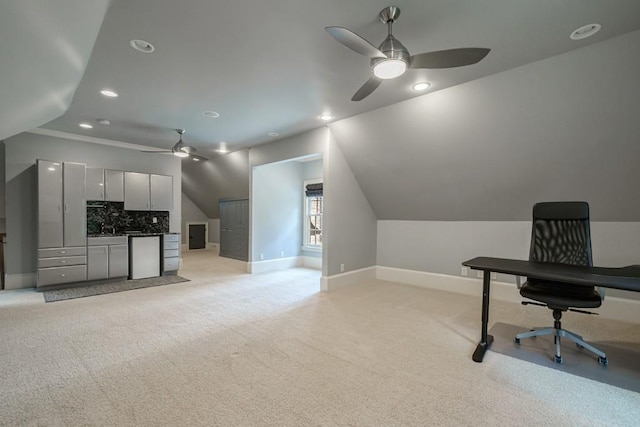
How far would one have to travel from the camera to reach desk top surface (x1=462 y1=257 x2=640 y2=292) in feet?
6.50

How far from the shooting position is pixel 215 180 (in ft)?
25.8

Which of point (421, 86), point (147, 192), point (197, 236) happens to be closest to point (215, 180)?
point (147, 192)

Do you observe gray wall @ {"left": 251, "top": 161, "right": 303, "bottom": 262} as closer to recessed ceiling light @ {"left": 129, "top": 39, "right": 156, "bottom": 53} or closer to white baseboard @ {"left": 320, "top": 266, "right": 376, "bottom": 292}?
white baseboard @ {"left": 320, "top": 266, "right": 376, "bottom": 292}

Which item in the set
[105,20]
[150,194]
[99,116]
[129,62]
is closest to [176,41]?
[105,20]

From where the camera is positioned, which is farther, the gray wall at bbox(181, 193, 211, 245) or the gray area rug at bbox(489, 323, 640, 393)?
Result: the gray wall at bbox(181, 193, 211, 245)

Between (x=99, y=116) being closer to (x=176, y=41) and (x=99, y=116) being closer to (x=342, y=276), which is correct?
(x=176, y=41)

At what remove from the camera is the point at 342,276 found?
187 inches

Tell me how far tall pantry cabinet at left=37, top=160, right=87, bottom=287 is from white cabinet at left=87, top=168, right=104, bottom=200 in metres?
0.12

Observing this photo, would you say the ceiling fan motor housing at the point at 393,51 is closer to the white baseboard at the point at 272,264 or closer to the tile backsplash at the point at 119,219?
the white baseboard at the point at 272,264

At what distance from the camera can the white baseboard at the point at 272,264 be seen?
596cm

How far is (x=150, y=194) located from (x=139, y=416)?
4892 millimetres

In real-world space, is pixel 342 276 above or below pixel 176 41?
below

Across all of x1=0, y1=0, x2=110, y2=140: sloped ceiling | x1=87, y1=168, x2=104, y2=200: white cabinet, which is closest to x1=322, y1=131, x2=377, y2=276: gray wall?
x1=0, y1=0, x2=110, y2=140: sloped ceiling

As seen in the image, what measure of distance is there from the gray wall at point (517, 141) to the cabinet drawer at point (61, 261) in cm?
481
